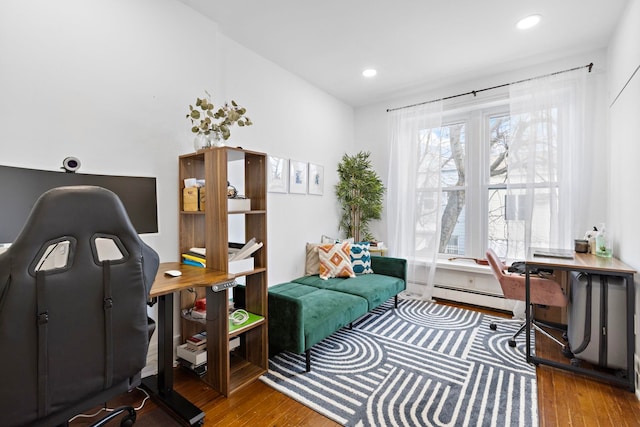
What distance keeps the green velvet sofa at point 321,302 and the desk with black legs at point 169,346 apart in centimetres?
56

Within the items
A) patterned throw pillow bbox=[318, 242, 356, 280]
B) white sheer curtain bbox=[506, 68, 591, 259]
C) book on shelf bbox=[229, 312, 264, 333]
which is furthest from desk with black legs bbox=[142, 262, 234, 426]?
white sheer curtain bbox=[506, 68, 591, 259]

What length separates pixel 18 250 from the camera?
0.91 metres

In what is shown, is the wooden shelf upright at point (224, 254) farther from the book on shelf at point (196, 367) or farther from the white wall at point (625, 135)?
the white wall at point (625, 135)

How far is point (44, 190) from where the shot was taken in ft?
5.25

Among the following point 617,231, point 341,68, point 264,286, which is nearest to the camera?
point 264,286

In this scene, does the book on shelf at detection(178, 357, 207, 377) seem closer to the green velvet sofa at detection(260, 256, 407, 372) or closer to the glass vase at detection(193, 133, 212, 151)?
the green velvet sofa at detection(260, 256, 407, 372)

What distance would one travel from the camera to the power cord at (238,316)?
2059 mm

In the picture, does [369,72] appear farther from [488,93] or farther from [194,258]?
[194,258]

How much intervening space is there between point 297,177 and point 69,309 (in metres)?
2.63

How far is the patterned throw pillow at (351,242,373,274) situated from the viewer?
3.49 m

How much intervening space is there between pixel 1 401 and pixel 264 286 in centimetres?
138

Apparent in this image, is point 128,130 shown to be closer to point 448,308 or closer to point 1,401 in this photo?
point 1,401

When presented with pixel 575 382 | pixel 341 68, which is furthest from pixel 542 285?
pixel 341 68

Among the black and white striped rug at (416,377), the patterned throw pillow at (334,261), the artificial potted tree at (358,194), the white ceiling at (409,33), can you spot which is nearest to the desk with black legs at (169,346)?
the black and white striped rug at (416,377)
